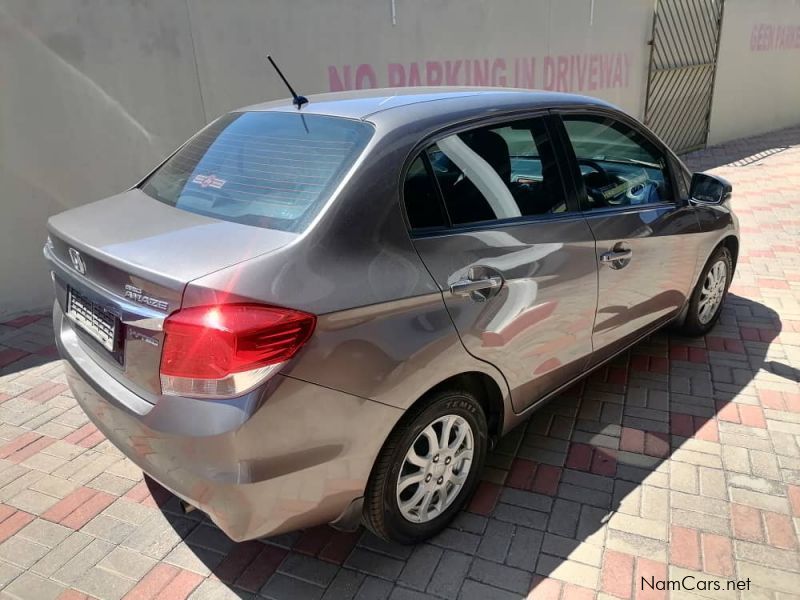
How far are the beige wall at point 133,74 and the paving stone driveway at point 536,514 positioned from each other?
159 centimetres

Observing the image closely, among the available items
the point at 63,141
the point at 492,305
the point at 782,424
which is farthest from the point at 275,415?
the point at 63,141

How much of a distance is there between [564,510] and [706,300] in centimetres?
213

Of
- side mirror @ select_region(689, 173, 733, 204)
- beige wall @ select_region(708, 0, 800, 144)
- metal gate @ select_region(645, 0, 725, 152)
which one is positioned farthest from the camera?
beige wall @ select_region(708, 0, 800, 144)

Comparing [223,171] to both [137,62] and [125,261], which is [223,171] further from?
[137,62]

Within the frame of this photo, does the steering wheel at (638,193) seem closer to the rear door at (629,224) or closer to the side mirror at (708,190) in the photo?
the rear door at (629,224)

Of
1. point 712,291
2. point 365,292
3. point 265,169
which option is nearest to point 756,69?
point 712,291

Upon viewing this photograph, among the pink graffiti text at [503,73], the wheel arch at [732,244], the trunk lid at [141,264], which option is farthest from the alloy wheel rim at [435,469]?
the pink graffiti text at [503,73]

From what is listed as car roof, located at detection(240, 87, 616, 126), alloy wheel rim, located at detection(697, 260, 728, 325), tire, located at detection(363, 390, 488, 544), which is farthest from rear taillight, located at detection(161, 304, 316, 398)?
alloy wheel rim, located at detection(697, 260, 728, 325)

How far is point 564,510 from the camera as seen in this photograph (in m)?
2.69

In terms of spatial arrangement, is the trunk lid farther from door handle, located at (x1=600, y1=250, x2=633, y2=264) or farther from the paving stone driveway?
door handle, located at (x1=600, y1=250, x2=633, y2=264)

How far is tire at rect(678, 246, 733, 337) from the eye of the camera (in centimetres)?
398

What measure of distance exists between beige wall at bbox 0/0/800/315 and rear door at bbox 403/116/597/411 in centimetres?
355

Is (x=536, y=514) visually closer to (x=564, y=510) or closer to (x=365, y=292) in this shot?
(x=564, y=510)

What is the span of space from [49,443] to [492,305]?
246 cm
